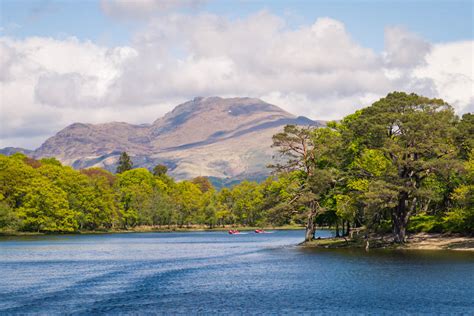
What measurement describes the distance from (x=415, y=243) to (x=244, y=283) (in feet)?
154

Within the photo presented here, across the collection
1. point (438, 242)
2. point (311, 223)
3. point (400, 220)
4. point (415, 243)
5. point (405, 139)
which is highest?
point (405, 139)

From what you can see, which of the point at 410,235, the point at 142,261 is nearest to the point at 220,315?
the point at 142,261

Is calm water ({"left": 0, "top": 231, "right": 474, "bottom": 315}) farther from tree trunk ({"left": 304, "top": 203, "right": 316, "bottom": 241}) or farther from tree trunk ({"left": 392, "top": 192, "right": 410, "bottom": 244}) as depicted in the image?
tree trunk ({"left": 304, "top": 203, "right": 316, "bottom": 241})

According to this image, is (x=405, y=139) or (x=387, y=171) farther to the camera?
(x=387, y=171)

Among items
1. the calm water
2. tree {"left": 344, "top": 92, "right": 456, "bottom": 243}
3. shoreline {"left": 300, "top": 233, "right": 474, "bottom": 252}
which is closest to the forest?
tree {"left": 344, "top": 92, "right": 456, "bottom": 243}

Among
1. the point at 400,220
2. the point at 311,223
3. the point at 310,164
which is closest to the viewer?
the point at 400,220

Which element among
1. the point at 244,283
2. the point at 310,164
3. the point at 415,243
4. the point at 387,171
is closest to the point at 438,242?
the point at 415,243

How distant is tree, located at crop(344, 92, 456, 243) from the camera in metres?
101

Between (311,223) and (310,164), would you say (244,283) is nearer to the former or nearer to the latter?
(311,223)

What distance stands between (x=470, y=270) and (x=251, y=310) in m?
32.6

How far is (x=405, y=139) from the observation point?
103 meters

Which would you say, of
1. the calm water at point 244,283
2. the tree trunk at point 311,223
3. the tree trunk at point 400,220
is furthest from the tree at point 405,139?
the tree trunk at point 311,223

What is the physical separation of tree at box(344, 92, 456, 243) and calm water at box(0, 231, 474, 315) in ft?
36.3

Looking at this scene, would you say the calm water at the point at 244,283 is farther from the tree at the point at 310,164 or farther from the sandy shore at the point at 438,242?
the tree at the point at 310,164
